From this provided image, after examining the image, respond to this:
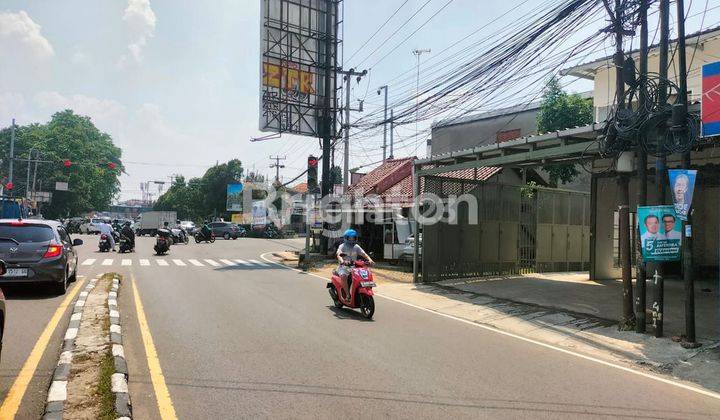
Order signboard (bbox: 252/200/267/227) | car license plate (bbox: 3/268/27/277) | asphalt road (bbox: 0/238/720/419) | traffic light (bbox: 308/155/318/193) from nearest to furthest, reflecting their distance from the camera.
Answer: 1. asphalt road (bbox: 0/238/720/419)
2. car license plate (bbox: 3/268/27/277)
3. traffic light (bbox: 308/155/318/193)
4. signboard (bbox: 252/200/267/227)

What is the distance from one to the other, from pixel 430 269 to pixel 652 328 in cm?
706

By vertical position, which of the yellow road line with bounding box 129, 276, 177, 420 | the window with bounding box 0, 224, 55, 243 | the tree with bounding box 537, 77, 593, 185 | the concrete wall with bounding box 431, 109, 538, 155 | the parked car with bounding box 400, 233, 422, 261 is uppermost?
the concrete wall with bounding box 431, 109, 538, 155

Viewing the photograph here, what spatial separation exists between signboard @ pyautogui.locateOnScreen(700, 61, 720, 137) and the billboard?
1978 centimetres

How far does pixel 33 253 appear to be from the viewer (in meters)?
9.93

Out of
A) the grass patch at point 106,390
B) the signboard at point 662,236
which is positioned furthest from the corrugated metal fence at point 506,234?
the grass patch at point 106,390

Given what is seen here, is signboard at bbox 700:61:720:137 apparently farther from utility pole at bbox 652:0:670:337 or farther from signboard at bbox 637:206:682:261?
signboard at bbox 637:206:682:261

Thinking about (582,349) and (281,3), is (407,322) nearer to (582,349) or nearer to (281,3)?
(582,349)

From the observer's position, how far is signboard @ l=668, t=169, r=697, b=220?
7855mm

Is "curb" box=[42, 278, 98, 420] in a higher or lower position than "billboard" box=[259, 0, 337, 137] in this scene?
lower

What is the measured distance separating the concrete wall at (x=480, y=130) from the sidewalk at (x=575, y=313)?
Answer: 45.2 feet

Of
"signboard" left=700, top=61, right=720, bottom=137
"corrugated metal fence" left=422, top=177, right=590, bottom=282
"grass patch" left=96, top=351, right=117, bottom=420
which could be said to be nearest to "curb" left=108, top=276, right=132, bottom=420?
"grass patch" left=96, top=351, right=117, bottom=420

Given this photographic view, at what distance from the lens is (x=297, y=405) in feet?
15.2

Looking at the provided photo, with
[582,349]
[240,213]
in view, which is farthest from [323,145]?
[240,213]

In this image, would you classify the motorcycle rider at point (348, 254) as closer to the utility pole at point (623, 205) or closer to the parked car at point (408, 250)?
the utility pole at point (623, 205)
